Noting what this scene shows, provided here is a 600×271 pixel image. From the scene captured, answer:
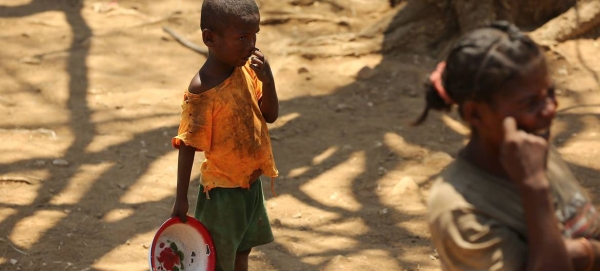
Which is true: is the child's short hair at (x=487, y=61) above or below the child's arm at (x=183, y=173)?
above

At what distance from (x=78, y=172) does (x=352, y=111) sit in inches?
80.6

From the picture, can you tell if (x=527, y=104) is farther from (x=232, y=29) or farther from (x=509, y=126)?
(x=232, y=29)

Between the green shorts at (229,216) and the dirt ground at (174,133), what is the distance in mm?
900

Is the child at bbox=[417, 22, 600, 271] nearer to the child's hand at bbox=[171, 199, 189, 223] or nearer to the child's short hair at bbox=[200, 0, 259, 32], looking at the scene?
the child's short hair at bbox=[200, 0, 259, 32]

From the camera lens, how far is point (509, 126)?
181cm

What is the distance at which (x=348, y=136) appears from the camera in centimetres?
593

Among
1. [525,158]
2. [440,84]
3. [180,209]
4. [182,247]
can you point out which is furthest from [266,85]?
[525,158]

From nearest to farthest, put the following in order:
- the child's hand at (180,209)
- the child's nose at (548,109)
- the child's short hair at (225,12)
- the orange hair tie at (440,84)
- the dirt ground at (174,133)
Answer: the child's nose at (548,109) → the orange hair tie at (440,84) → the child's short hair at (225,12) → the child's hand at (180,209) → the dirt ground at (174,133)

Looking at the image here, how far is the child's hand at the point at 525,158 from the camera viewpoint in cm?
176

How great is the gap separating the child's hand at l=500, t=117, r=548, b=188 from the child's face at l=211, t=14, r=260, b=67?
1522 mm

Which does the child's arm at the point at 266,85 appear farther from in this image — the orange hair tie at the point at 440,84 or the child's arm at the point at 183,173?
the orange hair tie at the point at 440,84

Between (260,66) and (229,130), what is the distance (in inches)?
10.7

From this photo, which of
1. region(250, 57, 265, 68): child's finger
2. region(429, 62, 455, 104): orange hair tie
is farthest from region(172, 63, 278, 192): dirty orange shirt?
region(429, 62, 455, 104): orange hair tie

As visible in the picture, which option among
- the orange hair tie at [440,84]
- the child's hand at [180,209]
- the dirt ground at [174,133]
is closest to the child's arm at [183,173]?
the child's hand at [180,209]
